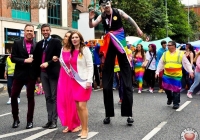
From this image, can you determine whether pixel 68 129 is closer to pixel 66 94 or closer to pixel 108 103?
pixel 66 94

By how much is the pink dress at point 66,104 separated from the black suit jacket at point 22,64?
2.29ft

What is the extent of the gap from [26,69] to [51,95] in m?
0.69

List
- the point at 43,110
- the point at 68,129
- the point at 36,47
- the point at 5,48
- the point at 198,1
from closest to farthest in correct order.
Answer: the point at 68,129 → the point at 36,47 → the point at 43,110 → the point at 5,48 → the point at 198,1

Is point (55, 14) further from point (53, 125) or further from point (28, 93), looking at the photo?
point (53, 125)

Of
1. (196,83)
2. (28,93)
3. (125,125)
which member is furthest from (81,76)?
(196,83)

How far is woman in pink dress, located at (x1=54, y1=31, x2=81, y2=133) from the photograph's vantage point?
20.0ft

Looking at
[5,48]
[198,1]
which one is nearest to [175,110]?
[5,48]

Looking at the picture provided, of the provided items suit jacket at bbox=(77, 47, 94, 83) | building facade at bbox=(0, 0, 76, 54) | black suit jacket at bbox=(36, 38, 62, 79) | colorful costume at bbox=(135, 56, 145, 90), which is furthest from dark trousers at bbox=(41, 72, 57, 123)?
building facade at bbox=(0, 0, 76, 54)

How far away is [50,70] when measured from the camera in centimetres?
654

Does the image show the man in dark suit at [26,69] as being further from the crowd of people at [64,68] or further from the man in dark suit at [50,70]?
the man in dark suit at [50,70]

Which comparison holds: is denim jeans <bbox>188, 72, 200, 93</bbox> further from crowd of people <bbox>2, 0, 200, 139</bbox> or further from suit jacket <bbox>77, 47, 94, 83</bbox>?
suit jacket <bbox>77, 47, 94, 83</bbox>

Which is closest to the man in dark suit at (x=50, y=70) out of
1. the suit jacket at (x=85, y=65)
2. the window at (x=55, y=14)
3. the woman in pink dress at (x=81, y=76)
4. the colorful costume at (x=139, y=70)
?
the woman in pink dress at (x=81, y=76)

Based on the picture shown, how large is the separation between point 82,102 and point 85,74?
→ 0.46m

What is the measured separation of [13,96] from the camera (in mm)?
6672
